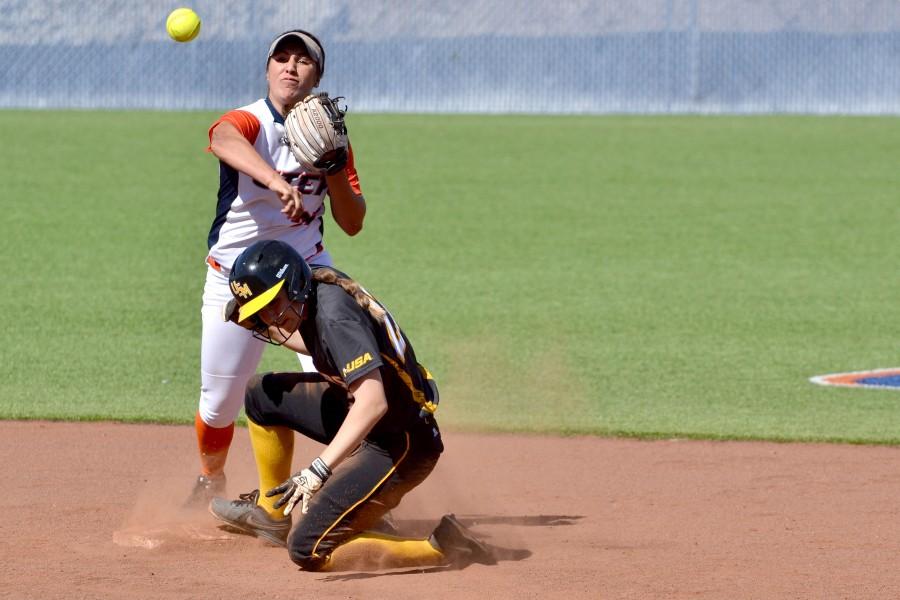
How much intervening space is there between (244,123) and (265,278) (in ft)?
3.21

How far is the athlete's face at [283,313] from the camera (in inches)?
194

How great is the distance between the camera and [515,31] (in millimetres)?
29500

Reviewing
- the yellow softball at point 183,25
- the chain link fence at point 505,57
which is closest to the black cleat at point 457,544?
the yellow softball at point 183,25

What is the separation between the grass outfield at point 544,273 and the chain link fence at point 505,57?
5.00m

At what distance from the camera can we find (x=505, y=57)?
28891 millimetres

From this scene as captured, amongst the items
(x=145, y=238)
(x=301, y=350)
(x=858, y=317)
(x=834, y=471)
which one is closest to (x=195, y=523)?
(x=301, y=350)

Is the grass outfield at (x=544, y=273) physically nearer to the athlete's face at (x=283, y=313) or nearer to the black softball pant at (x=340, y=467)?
the black softball pant at (x=340, y=467)

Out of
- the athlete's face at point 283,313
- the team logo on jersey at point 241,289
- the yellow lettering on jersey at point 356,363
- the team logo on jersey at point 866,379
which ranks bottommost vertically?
the team logo on jersey at point 866,379

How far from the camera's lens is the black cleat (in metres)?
5.41

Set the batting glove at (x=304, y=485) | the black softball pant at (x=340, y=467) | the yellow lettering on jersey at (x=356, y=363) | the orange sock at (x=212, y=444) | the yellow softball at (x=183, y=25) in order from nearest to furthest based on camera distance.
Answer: the batting glove at (x=304, y=485) → the yellow lettering on jersey at (x=356, y=363) → the black softball pant at (x=340, y=467) → the orange sock at (x=212, y=444) → the yellow softball at (x=183, y=25)

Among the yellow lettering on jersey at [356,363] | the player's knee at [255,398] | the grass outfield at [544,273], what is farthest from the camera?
the grass outfield at [544,273]

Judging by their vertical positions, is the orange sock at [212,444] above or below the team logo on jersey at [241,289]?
below

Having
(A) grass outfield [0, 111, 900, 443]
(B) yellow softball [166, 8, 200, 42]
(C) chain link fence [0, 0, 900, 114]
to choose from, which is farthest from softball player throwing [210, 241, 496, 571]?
(C) chain link fence [0, 0, 900, 114]

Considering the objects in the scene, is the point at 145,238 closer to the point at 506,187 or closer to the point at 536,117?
the point at 506,187
